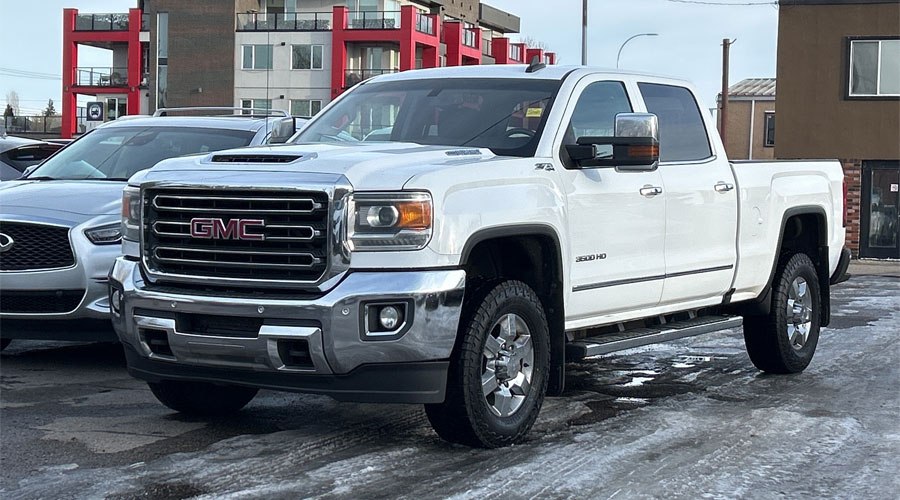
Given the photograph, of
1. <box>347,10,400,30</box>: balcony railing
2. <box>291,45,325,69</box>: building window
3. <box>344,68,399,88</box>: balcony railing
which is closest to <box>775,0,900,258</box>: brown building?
<box>347,10,400,30</box>: balcony railing

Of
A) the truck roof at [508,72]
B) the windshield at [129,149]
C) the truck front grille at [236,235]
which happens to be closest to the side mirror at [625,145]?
the truck roof at [508,72]

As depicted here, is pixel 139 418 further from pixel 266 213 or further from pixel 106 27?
pixel 106 27

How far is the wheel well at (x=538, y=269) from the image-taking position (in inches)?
251

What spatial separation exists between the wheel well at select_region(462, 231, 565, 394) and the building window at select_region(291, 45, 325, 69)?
62226mm

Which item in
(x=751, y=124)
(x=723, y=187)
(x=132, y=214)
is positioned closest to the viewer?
(x=132, y=214)

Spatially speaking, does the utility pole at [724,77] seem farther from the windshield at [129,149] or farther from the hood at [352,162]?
the hood at [352,162]

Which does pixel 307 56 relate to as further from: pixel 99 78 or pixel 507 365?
pixel 507 365

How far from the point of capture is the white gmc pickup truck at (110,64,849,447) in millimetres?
5680

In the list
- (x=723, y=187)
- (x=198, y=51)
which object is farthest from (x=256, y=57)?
(x=723, y=187)

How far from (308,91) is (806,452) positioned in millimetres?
62993

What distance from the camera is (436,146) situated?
6805 mm

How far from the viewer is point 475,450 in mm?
6164

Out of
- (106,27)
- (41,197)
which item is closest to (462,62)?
(106,27)

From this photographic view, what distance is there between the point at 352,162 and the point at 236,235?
65cm
